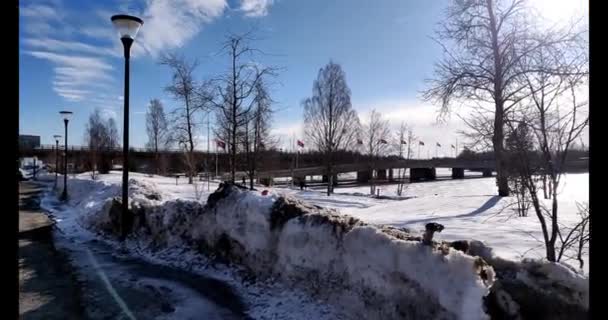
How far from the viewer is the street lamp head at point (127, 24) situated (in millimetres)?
8164

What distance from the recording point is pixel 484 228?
6859 millimetres

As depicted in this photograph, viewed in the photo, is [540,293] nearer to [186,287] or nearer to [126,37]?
[186,287]

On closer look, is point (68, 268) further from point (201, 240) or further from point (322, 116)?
point (322, 116)

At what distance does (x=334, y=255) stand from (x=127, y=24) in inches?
269

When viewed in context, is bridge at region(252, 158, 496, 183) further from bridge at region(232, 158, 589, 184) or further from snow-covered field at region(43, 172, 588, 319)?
snow-covered field at region(43, 172, 588, 319)

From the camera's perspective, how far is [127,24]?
8.26m

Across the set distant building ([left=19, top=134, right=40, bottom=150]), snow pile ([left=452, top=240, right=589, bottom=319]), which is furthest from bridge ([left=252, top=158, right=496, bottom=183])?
snow pile ([left=452, top=240, right=589, bottom=319])

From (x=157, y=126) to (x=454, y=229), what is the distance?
42804mm

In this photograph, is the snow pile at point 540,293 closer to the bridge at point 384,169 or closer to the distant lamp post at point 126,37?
the distant lamp post at point 126,37

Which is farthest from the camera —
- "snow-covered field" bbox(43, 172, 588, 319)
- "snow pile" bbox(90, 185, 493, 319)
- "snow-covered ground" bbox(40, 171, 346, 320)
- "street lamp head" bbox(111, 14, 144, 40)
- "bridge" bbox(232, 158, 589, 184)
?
"bridge" bbox(232, 158, 589, 184)

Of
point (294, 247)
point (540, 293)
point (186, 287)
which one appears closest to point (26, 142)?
point (186, 287)

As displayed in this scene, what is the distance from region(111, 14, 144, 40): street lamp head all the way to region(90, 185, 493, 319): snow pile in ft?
13.3

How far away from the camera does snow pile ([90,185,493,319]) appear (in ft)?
11.8
